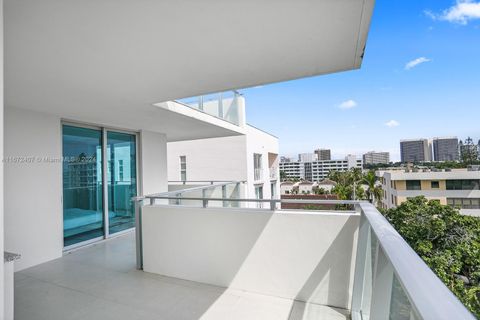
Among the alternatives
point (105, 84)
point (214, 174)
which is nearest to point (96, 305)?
point (105, 84)

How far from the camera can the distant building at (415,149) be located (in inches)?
1225

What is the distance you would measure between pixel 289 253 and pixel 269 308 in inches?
22.7

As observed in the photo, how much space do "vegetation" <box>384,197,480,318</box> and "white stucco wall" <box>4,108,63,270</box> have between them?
320 inches

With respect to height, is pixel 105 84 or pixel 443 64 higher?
pixel 443 64

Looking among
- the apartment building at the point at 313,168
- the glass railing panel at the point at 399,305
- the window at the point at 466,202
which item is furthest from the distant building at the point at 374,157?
the glass railing panel at the point at 399,305

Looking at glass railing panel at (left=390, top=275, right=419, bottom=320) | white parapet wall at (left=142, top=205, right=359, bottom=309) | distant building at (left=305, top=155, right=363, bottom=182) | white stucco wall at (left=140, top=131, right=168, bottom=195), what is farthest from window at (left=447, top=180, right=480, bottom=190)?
distant building at (left=305, top=155, right=363, bottom=182)

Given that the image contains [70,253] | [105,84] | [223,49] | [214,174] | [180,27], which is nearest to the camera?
[180,27]

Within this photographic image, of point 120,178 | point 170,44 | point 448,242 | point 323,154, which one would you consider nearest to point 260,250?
point 170,44

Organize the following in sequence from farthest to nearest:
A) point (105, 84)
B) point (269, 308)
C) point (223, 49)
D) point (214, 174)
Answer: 1. point (214, 174)
2. point (105, 84)
3. point (269, 308)
4. point (223, 49)

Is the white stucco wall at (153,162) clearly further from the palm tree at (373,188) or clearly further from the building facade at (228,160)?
the palm tree at (373,188)

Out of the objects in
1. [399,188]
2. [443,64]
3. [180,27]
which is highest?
[443,64]

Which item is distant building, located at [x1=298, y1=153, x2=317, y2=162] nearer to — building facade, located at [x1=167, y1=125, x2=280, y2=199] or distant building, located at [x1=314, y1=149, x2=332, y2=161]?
distant building, located at [x1=314, y1=149, x2=332, y2=161]

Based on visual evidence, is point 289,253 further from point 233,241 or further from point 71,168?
point 71,168

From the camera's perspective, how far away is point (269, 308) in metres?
2.57
